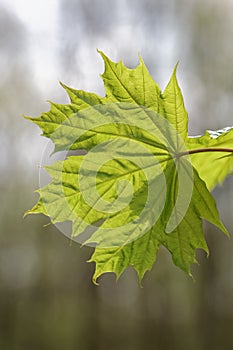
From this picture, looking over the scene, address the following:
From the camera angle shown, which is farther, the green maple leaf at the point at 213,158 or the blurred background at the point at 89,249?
the blurred background at the point at 89,249

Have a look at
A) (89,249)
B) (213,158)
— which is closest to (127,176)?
(213,158)

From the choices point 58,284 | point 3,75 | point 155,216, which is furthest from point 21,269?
point 155,216

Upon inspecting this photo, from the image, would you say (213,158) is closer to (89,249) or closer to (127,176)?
(127,176)

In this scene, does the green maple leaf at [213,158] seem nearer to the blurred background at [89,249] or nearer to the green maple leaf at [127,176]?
the green maple leaf at [127,176]

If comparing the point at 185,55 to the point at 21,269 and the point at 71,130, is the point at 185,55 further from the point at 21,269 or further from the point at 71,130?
the point at 71,130

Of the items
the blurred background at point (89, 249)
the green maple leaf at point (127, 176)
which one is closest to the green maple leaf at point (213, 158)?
the green maple leaf at point (127, 176)

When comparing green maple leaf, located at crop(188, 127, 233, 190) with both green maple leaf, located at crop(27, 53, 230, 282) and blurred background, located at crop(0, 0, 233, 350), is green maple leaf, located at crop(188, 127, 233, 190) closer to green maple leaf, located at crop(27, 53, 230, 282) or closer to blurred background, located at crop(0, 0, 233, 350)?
green maple leaf, located at crop(27, 53, 230, 282)

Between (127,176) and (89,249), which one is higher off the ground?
(127,176)
